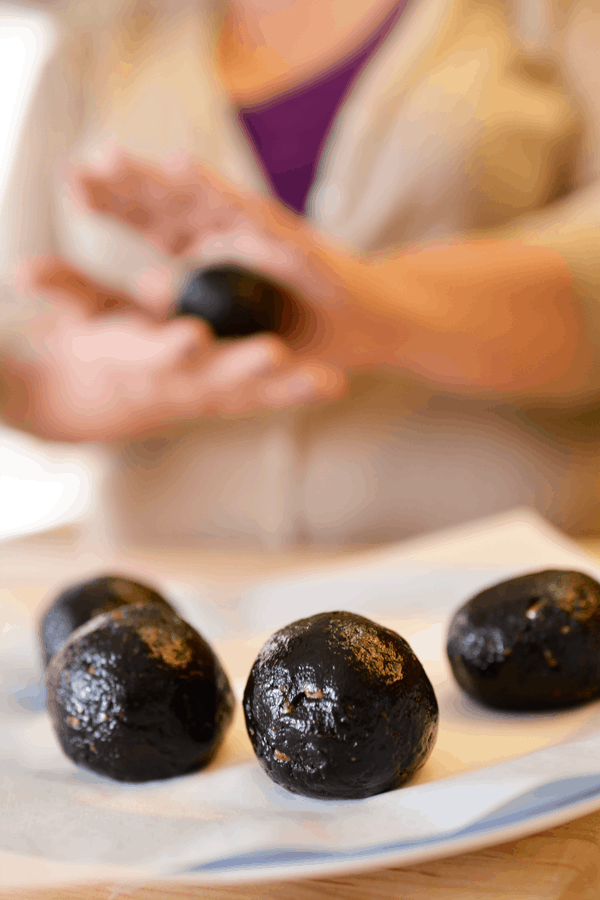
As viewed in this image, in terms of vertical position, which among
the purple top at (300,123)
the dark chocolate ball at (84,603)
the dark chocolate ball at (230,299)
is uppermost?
the purple top at (300,123)

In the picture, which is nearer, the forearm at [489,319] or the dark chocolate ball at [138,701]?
the dark chocolate ball at [138,701]

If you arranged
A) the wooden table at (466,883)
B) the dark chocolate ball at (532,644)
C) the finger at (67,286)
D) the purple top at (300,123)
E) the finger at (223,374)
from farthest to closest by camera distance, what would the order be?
1. the purple top at (300,123)
2. the finger at (67,286)
3. the finger at (223,374)
4. the dark chocolate ball at (532,644)
5. the wooden table at (466,883)

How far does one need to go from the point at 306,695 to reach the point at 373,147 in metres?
0.91

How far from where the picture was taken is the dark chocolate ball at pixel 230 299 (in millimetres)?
832

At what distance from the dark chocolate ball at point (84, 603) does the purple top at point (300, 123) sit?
2.53 feet

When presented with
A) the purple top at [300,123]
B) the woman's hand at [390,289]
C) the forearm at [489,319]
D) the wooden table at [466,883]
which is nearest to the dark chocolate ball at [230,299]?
the woman's hand at [390,289]

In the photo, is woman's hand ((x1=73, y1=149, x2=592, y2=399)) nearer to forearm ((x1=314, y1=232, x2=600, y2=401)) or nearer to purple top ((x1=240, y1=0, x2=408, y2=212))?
forearm ((x1=314, y1=232, x2=600, y2=401))

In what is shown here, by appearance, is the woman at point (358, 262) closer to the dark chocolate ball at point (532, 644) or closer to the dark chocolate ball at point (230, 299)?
the dark chocolate ball at point (230, 299)

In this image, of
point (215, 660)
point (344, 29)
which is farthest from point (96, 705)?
point (344, 29)

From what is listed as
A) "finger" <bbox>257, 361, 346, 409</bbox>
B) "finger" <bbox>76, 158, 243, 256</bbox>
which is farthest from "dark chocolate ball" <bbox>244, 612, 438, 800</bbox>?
"finger" <bbox>76, 158, 243, 256</bbox>

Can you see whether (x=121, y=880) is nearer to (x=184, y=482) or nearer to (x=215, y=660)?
(x=215, y=660)

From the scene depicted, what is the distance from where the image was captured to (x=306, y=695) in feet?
1.43

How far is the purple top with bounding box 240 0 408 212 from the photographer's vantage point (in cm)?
121

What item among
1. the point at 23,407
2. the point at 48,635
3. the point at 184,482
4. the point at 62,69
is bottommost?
the point at 184,482
